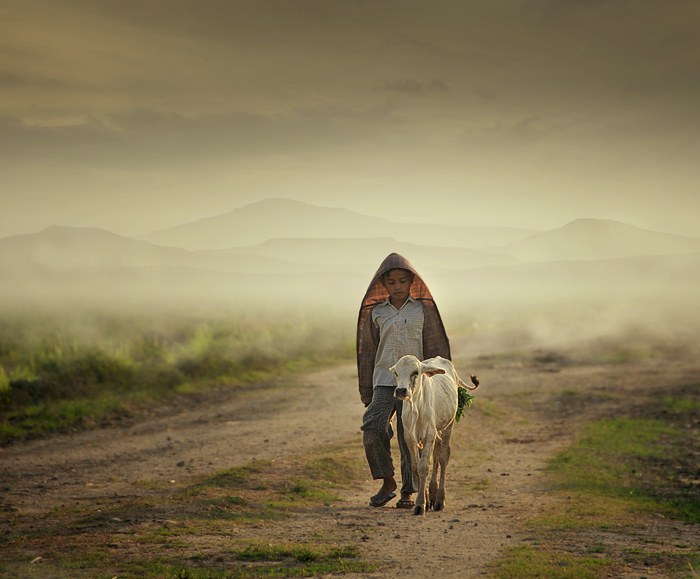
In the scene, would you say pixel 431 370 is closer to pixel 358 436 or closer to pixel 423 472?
pixel 423 472

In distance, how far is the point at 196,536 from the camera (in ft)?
23.7

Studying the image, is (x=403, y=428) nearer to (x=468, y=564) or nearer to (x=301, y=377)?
(x=468, y=564)

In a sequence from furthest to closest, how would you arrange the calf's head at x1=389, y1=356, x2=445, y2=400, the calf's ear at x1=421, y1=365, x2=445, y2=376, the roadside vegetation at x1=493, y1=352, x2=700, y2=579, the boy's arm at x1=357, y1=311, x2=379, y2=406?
the boy's arm at x1=357, y1=311, x2=379, y2=406 < the calf's ear at x1=421, y1=365, x2=445, y2=376 < the calf's head at x1=389, y1=356, x2=445, y2=400 < the roadside vegetation at x1=493, y1=352, x2=700, y2=579

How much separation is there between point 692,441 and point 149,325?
79.0 feet

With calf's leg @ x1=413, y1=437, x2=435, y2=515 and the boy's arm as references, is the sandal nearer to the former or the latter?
calf's leg @ x1=413, y1=437, x2=435, y2=515

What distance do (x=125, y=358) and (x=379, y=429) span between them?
50.1 feet

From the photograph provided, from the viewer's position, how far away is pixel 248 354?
2659 cm

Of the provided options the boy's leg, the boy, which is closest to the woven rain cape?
the boy

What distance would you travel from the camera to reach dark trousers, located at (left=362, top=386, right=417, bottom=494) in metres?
8.48

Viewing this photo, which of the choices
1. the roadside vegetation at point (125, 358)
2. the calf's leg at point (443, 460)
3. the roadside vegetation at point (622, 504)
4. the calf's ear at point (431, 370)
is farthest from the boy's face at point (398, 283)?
the roadside vegetation at point (125, 358)

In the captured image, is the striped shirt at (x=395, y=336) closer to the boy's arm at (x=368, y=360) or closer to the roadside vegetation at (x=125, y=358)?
the boy's arm at (x=368, y=360)

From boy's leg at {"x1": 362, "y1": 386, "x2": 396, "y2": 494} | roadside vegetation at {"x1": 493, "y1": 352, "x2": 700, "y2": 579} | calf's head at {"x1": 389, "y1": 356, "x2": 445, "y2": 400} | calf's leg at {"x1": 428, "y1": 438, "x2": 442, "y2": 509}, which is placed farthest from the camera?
boy's leg at {"x1": 362, "y1": 386, "x2": 396, "y2": 494}

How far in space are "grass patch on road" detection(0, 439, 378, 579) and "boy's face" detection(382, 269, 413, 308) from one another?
309 cm

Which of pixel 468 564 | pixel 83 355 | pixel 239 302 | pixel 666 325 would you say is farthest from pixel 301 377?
pixel 666 325
